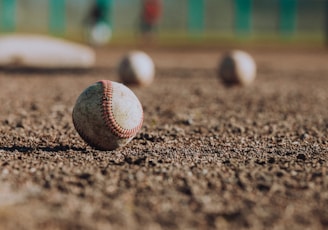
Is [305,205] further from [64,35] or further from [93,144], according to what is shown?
[64,35]

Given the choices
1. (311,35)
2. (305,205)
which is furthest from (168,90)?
(311,35)

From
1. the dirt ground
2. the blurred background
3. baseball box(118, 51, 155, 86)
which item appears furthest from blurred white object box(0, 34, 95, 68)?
the blurred background

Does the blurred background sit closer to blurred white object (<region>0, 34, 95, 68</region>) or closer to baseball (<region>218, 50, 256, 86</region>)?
blurred white object (<region>0, 34, 95, 68</region>)

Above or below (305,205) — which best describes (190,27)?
below

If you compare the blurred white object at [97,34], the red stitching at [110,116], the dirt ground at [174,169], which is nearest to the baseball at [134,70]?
the dirt ground at [174,169]

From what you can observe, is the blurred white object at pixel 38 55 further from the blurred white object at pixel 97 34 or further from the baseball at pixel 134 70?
the blurred white object at pixel 97 34

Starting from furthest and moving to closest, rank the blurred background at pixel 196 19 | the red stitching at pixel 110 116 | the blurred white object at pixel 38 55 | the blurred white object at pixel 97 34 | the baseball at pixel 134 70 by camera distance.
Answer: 1. the blurred background at pixel 196 19
2. the blurred white object at pixel 97 34
3. the blurred white object at pixel 38 55
4. the baseball at pixel 134 70
5. the red stitching at pixel 110 116
